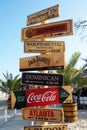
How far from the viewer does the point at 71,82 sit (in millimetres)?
30297

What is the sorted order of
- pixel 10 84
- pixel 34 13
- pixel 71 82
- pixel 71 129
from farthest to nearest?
pixel 10 84 → pixel 71 82 → pixel 71 129 → pixel 34 13

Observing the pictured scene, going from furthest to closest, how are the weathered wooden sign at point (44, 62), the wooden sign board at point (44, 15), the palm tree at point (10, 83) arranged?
the palm tree at point (10, 83)
the wooden sign board at point (44, 15)
the weathered wooden sign at point (44, 62)

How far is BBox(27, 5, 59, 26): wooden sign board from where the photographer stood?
6434 mm

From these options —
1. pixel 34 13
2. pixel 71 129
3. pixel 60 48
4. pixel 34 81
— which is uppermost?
pixel 34 13

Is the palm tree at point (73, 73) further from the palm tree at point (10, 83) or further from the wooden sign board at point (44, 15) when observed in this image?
the wooden sign board at point (44, 15)

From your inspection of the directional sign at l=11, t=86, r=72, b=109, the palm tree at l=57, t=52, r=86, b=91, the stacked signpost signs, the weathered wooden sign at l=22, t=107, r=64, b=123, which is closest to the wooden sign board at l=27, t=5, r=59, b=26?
the stacked signpost signs

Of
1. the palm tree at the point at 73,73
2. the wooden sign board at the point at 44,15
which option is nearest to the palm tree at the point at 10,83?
the palm tree at the point at 73,73

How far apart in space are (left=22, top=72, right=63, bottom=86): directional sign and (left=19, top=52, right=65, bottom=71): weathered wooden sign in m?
0.14

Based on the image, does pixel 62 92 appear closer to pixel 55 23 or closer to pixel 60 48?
pixel 60 48

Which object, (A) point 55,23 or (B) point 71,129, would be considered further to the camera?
(B) point 71,129

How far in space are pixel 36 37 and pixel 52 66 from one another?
0.82m

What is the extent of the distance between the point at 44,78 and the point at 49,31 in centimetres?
99

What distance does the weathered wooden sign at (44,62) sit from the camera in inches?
233

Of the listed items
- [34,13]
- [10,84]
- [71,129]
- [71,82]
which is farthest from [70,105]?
[10,84]
